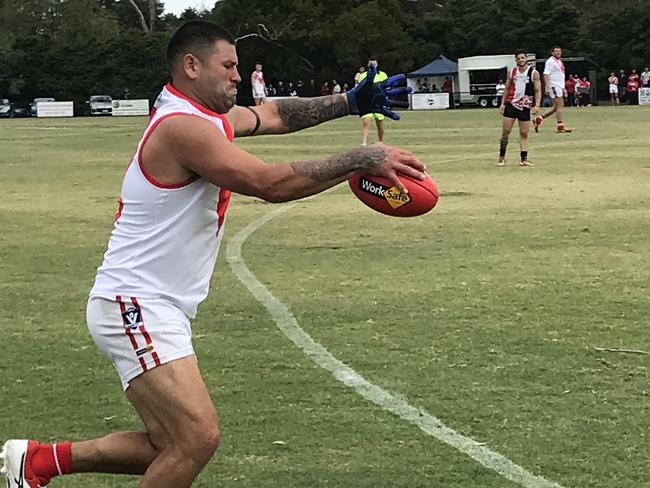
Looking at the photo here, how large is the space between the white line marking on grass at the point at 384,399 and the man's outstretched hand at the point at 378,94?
62.6 inches

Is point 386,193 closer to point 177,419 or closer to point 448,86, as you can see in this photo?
point 177,419

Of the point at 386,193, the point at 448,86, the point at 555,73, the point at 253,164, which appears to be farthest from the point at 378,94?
the point at 448,86

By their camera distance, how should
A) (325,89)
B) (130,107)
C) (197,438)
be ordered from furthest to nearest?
(325,89), (130,107), (197,438)

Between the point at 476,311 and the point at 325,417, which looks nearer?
the point at 325,417

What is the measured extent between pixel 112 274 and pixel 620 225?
9728mm

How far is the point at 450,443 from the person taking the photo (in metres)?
5.80

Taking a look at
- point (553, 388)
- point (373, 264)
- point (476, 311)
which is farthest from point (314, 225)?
point (553, 388)

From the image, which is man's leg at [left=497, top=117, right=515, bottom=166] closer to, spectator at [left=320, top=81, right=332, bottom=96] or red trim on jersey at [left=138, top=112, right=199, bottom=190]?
red trim on jersey at [left=138, top=112, right=199, bottom=190]

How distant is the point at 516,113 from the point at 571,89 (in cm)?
4708

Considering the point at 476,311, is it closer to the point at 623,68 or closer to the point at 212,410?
the point at 212,410

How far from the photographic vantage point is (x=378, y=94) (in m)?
5.59

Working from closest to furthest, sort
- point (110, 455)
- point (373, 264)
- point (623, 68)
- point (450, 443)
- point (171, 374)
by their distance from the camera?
1. point (171, 374)
2. point (110, 455)
3. point (450, 443)
4. point (373, 264)
5. point (623, 68)

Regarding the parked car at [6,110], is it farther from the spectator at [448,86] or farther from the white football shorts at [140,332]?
the white football shorts at [140,332]

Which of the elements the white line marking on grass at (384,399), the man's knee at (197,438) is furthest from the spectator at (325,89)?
the man's knee at (197,438)
